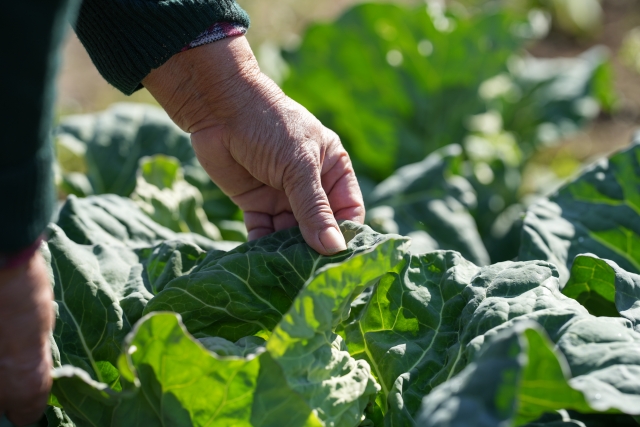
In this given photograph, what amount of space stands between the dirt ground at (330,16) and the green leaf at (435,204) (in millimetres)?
1665

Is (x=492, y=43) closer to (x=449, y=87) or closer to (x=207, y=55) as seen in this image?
(x=449, y=87)

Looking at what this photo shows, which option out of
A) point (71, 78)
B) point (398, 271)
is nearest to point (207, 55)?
point (398, 271)

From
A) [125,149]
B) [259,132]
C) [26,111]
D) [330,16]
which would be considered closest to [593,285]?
[259,132]

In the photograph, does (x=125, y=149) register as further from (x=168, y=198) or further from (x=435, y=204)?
(x=435, y=204)

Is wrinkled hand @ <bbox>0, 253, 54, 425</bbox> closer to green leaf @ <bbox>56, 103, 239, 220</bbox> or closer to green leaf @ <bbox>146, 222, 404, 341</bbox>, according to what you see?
green leaf @ <bbox>146, 222, 404, 341</bbox>

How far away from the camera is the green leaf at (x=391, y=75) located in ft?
13.6

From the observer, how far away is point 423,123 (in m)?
4.23

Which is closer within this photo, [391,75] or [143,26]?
[143,26]

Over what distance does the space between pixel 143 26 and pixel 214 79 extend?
244 millimetres

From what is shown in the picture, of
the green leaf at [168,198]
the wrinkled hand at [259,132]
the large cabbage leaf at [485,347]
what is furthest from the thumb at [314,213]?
the green leaf at [168,198]

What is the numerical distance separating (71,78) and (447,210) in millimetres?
4467

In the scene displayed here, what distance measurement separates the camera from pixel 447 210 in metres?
3.21

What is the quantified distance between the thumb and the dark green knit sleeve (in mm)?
489

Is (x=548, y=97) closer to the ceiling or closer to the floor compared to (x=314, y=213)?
closer to the floor
